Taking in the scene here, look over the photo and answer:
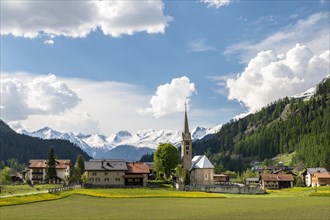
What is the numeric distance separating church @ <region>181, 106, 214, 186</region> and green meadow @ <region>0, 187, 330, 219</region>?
49.4 m

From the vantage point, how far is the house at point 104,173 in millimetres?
129875

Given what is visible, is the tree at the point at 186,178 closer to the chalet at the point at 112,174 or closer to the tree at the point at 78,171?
the chalet at the point at 112,174

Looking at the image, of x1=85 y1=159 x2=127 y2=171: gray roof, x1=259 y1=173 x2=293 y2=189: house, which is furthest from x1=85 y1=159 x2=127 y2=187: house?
x1=259 y1=173 x2=293 y2=189: house

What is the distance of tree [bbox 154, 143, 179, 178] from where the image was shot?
137m

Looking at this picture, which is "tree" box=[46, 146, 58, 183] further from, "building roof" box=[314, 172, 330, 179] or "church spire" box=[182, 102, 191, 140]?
"building roof" box=[314, 172, 330, 179]

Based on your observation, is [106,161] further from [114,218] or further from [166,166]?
[114,218]

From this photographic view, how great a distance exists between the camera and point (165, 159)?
137m

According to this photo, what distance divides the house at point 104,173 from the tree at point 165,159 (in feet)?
36.2

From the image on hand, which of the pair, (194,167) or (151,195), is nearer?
(151,195)

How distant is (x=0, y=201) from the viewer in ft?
225

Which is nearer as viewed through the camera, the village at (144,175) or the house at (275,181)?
the village at (144,175)

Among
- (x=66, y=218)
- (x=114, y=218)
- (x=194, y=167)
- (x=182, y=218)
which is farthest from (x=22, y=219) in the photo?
(x=194, y=167)

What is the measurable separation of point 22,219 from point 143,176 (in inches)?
3447

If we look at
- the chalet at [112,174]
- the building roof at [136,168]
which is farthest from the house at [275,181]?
the chalet at [112,174]
